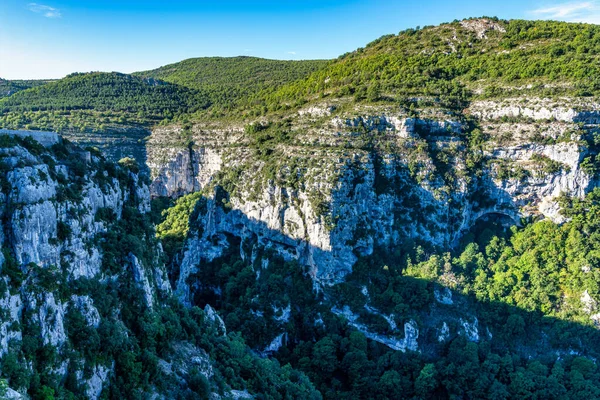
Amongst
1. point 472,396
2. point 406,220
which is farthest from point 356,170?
point 472,396

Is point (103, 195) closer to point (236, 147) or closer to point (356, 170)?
point (356, 170)

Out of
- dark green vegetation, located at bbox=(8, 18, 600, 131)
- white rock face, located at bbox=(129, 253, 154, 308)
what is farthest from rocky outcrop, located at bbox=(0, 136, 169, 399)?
dark green vegetation, located at bbox=(8, 18, 600, 131)

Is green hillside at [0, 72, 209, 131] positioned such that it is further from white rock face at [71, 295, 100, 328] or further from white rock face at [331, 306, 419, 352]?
white rock face at [71, 295, 100, 328]

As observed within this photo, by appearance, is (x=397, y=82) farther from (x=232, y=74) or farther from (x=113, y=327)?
(x=232, y=74)

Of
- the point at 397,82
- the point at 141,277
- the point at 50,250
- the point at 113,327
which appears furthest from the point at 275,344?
the point at 397,82

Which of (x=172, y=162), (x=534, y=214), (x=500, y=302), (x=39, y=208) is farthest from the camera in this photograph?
(x=172, y=162)

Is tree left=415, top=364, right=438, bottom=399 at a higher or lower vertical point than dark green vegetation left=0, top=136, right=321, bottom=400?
lower

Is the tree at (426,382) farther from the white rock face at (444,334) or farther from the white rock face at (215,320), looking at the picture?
the white rock face at (215,320)

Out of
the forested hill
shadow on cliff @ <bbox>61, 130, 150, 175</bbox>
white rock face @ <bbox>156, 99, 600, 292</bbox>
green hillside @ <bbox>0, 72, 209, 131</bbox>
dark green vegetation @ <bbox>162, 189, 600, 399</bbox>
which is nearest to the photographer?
dark green vegetation @ <bbox>162, 189, 600, 399</bbox>
